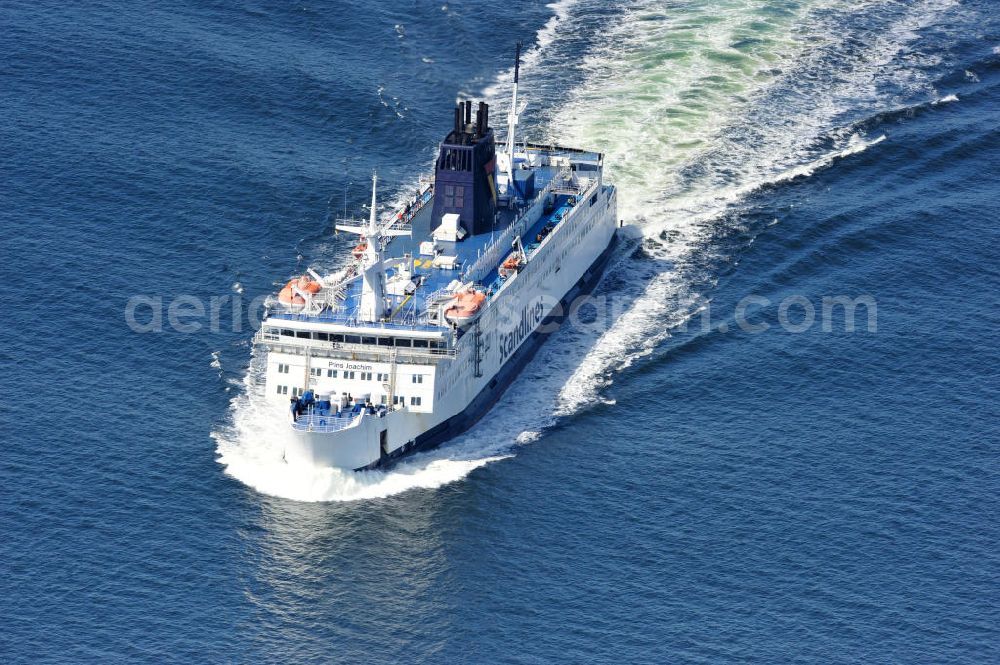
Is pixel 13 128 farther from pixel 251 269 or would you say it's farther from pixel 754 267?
pixel 754 267

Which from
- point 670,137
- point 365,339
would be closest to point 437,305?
point 365,339

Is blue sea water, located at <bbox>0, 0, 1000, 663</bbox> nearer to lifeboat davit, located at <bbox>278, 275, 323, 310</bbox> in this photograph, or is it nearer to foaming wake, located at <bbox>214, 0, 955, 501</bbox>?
foaming wake, located at <bbox>214, 0, 955, 501</bbox>

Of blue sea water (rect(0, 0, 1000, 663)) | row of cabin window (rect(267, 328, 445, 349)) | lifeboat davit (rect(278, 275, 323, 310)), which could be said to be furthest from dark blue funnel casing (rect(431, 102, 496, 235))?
row of cabin window (rect(267, 328, 445, 349))

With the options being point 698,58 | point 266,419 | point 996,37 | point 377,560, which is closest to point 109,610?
point 377,560

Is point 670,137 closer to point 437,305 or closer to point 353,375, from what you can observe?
point 437,305

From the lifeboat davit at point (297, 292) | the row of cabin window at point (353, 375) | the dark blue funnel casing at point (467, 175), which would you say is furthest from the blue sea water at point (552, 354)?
the dark blue funnel casing at point (467, 175)
